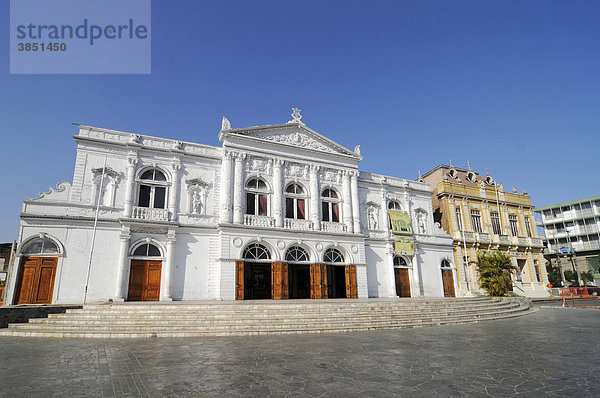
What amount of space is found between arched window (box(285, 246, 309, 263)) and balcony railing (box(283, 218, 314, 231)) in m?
1.44

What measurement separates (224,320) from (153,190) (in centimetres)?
1167

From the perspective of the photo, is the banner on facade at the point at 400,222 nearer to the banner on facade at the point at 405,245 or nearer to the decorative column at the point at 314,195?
the banner on facade at the point at 405,245

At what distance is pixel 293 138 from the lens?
25719 mm

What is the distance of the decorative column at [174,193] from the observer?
2125cm

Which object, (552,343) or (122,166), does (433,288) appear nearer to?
(552,343)

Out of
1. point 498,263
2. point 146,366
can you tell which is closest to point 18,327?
point 146,366

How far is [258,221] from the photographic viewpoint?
22703 mm

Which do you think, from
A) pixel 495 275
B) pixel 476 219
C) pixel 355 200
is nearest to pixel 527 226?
pixel 476 219

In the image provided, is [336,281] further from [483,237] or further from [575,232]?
[575,232]

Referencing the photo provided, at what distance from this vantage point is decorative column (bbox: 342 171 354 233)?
25.5m

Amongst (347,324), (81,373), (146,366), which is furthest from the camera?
(347,324)

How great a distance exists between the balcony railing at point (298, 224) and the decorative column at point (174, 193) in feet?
24.2

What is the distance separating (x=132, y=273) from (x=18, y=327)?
681cm

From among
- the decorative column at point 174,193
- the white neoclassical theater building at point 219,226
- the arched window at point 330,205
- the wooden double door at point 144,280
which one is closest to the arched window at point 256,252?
the white neoclassical theater building at point 219,226
